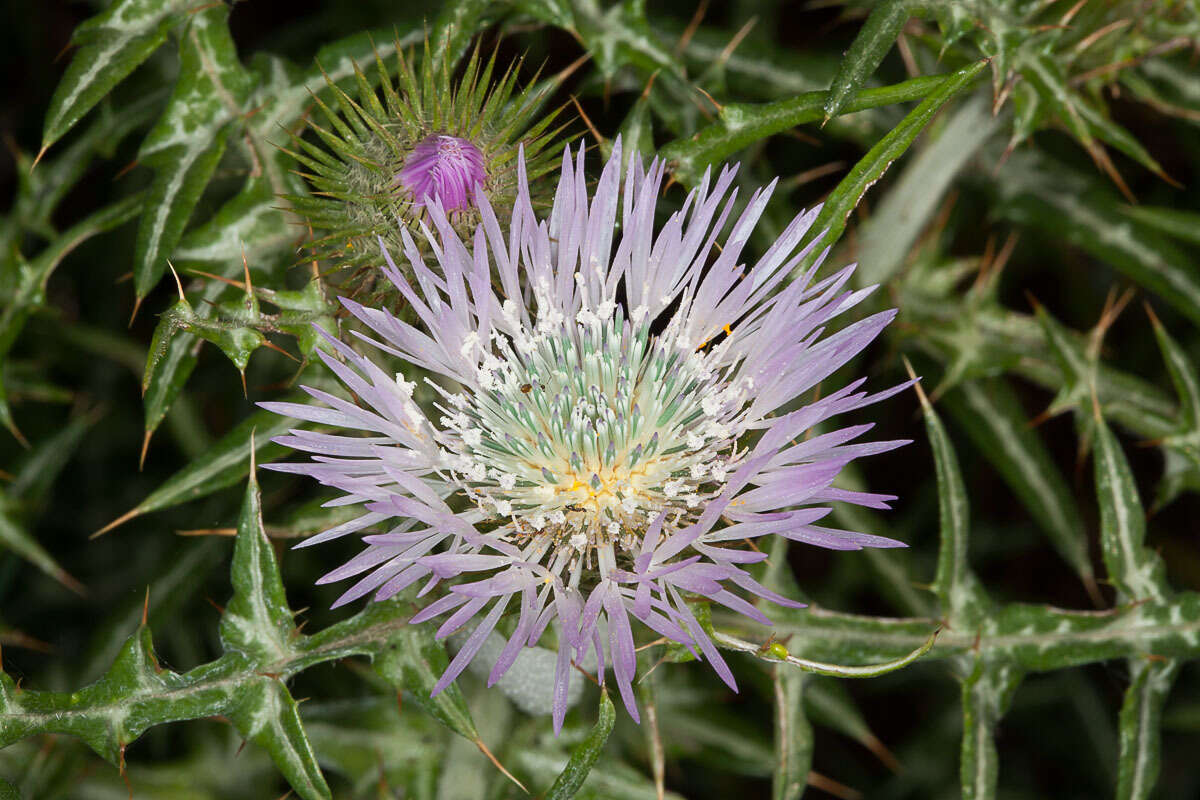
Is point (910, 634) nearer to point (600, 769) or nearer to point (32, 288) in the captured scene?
point (600, 769)

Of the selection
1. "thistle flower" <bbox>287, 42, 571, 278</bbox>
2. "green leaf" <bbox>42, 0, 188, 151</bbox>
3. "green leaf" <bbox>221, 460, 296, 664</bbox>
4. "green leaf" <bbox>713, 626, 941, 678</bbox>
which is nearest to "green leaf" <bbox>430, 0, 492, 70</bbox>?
"thistle flower" <bbox>287, 42, 571, 278</bbox>

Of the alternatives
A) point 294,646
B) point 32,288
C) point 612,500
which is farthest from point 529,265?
point 32,288

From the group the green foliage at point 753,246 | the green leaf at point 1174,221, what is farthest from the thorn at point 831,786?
the green leaf at point 1174,221

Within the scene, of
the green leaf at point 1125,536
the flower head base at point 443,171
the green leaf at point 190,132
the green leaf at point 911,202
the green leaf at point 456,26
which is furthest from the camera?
the green leaf at point 911,202

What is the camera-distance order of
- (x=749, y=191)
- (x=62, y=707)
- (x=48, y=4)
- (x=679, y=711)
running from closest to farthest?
(x=62, y=707) < (x=749, y=191) < (x=679, y=711) < (x=48, y=4)

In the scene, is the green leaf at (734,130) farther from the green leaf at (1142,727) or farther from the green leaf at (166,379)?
the green leaf at (1142,727)

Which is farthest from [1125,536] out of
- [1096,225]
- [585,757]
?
[585,757]
